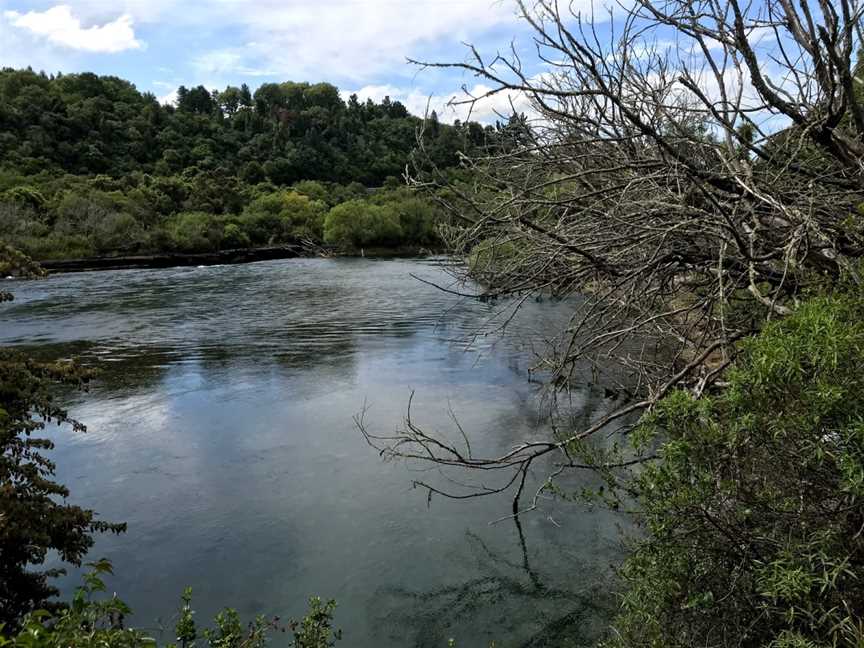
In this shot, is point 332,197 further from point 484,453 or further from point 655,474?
point 655,474

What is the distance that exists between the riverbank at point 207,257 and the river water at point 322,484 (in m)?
15.9

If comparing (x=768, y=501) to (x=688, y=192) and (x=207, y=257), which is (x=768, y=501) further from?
(x=207, y=257)

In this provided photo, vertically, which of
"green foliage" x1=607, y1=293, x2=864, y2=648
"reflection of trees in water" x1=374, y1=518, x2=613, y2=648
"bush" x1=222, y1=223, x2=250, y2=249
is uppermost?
"bush" x1=222, y1=223, x2=250, y2=249

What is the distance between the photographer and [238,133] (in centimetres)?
9288

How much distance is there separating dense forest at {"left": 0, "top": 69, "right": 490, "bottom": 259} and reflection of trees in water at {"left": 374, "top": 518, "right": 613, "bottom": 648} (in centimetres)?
1912

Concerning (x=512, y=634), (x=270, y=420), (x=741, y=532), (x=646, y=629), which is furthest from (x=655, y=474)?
(x=270, y=420)

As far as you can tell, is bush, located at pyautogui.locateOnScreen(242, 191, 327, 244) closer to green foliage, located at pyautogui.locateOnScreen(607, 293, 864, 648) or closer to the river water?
the river water

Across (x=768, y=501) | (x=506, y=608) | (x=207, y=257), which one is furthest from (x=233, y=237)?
(x=768, y=501)

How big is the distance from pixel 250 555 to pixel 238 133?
93938mm

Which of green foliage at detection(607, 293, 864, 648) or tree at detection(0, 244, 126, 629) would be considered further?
tree at detection(0, 244, 126, 629)

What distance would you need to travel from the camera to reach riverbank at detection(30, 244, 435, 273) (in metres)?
37.3

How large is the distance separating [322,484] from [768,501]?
20.9ft

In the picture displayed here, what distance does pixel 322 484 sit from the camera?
8461 millimetres

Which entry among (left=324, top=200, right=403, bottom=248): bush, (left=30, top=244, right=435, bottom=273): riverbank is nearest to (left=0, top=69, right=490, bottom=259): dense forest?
(left=324, top=200, right=403, bottom=248): bush
